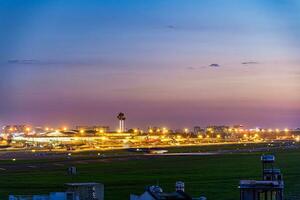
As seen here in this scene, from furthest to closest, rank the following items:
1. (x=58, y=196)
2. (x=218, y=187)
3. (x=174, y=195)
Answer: (x=218, y=187), (x=58, y=196), (x=174, y=195)

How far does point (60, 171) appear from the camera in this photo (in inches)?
3465

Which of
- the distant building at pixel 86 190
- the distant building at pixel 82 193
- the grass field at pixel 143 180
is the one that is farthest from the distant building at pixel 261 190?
the grass field at pixel 143 180

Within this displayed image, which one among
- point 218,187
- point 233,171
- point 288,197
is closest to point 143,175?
point 233,171

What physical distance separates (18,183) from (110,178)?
10001 millimetres

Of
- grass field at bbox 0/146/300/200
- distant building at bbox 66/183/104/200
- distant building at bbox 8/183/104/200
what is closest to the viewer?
distant building at bbox 8/183/104/200

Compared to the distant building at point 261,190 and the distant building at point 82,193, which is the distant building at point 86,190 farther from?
the distant building at point 261,190

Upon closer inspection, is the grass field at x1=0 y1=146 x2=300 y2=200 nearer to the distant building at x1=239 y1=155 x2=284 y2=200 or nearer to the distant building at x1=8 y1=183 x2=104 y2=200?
the distant building at x1=8 y1=183 x2=104 y2=200

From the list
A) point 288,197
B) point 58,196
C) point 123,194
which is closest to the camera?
point 58,196

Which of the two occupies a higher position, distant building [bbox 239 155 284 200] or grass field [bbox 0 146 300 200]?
distant building [bbox 239 155 284 200]

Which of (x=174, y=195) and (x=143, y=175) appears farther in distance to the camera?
(x=143, y=175)

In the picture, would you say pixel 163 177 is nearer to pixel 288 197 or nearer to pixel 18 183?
pixel 18 183

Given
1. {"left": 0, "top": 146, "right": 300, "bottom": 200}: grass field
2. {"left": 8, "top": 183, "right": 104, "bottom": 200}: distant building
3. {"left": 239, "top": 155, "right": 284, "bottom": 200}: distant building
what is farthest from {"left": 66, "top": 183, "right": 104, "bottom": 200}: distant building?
{"left": 0, "top": 146, "right": 300, "bottom": 200}: grass field

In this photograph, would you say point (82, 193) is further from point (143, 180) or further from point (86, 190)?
point (143, 180)

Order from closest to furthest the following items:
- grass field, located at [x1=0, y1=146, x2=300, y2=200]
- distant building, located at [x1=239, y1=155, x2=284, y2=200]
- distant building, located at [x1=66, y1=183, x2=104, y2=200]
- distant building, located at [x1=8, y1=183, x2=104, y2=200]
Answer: distant building, located at [x1=239, y1=155, x2=284, y2=200] < distant building, located at [x1=8, y1=183, x2=104, y2=200] < distant building, located at [x1=66, y1=183, x2=104, y2=200] < grass field, located at [x1=0, y1=146, x2=300, y2=200]
